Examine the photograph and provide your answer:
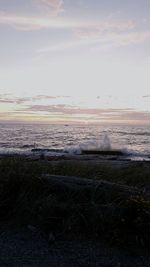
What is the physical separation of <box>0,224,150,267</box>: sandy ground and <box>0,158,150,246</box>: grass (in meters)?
0.24

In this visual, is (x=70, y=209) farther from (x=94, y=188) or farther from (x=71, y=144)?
(x=71, y=144)

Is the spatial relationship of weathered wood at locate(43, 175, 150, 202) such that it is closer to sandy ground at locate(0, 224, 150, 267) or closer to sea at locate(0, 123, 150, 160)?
sandy ground at locate(0, 224, 150, 267)

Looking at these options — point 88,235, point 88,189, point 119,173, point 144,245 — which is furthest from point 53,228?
point 119,173

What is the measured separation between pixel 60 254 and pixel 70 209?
1.09 m

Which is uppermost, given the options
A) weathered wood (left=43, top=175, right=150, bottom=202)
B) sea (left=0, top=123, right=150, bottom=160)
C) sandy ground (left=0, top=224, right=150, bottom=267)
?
weathered wood (left=43, top=175, right=150, bottom=202)

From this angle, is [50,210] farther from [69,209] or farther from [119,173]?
[119,173]

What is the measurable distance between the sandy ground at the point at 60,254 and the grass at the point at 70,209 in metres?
0.24

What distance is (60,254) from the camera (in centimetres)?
515

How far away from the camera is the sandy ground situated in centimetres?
487

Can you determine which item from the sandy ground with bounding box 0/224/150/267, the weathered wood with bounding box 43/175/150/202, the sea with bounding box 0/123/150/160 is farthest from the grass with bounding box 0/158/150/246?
the sea with bounding box 0/123/150/160

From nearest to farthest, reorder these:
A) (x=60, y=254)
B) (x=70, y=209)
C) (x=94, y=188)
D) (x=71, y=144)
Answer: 1. (x=60, y=254)
2. (x=70, y=209)
3. (x=94, y=188)
4. (x=71, y=144)

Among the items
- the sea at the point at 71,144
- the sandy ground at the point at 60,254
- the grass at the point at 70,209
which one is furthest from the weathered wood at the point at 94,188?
the sea at the point at 71,144

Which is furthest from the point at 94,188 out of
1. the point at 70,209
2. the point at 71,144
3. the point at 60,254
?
the point at 71,144

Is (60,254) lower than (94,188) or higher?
lower
